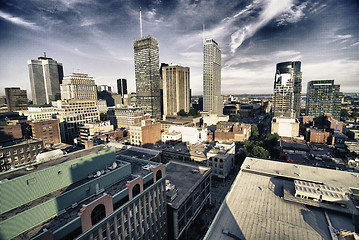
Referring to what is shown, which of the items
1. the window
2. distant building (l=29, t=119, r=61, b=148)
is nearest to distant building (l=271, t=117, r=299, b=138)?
the window

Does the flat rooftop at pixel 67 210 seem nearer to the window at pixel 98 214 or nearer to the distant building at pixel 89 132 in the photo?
the window at pixel 98 214

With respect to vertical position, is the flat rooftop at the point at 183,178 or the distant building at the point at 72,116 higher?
the distant building at the point at 72,116

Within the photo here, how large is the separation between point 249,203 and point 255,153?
59.1 metres

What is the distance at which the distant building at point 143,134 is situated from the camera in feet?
353

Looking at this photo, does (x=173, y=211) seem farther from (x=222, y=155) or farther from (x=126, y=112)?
(x=126, y=112)

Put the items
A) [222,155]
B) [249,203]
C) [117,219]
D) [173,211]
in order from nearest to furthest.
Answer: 1. [117,219]
2. [249,203]
3. [173,211]
4. [222,155]

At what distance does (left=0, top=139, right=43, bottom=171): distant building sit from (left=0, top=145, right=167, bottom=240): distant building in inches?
2452

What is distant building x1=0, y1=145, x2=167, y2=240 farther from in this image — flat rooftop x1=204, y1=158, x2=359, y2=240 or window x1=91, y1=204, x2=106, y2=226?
flat rooftop x1=204, y1=158, x2=359, y2=240

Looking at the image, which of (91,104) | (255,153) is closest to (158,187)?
(255,153)

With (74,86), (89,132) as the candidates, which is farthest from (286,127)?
(74,86)

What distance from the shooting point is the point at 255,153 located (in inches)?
3647

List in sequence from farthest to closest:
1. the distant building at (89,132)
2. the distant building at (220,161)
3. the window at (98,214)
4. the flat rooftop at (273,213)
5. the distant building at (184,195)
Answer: the distant building at (89,132), the distant building at (220,161), the distant building at (184,195), the flat rooftop at (273,213), the window at (98,214)

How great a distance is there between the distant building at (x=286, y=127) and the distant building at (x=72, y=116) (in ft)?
576

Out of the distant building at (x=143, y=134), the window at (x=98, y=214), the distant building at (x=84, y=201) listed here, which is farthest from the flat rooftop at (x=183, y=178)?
the distant building at (x=143, y=134)
